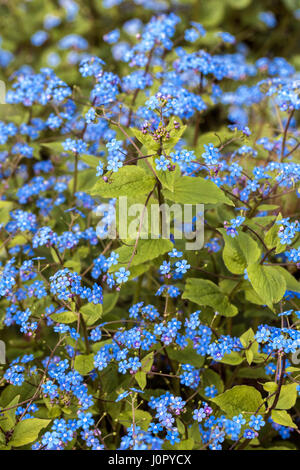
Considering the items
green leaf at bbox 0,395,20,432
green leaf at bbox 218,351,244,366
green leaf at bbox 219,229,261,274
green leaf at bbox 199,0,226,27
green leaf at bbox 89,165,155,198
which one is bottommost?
green leaf at bbox 0,395,20,432

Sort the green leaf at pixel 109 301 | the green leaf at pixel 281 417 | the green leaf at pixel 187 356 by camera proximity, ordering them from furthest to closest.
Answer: the green leaf at pixel 109 301, the green leaf at pixel 187 356, the green leaf at pixel 281 417

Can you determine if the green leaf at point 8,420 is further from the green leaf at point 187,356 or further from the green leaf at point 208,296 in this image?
the green leaf at point 208,296

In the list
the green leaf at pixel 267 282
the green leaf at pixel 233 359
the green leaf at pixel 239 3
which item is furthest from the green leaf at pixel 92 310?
the green leaf at pixel 239 3

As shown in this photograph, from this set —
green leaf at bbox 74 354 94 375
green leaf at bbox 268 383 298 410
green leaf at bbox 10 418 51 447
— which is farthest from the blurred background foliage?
green leaf at bbox 268 383 298 410

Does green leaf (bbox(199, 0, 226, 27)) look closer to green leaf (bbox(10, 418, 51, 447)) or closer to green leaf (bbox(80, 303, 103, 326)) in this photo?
green leaf (bbox(80, 303, 103, 326))

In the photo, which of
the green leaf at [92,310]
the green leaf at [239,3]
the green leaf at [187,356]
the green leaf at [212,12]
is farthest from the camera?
the green leaf at [239,3]

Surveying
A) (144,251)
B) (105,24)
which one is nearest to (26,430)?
(144,251)
